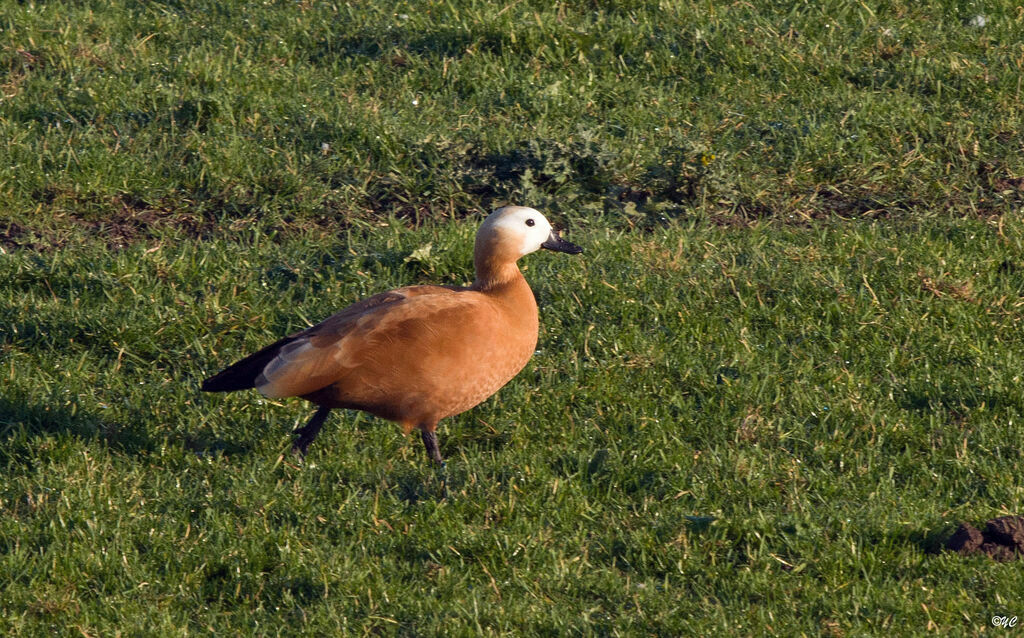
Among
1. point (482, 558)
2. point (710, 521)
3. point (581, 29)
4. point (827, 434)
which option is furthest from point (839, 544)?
point (581, 29)

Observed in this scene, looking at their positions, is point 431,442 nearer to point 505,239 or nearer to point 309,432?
point 309,432

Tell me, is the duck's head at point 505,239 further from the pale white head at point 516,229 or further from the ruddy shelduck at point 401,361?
the ruddy shelduck at point 401,361

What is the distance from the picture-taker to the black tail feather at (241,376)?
5.40m

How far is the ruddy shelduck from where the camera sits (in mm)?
5355

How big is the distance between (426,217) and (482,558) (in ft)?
10.3

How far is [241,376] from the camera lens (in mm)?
5410

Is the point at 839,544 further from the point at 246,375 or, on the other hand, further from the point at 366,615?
the point at 246,375

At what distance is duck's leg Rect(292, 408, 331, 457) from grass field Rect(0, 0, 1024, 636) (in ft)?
0.29

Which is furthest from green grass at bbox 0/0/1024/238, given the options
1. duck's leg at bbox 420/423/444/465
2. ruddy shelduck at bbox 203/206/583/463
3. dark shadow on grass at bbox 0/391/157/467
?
duck's leg at bbox 420/423/444/465

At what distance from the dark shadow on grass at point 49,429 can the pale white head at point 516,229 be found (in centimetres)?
174

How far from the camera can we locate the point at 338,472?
5.46 meters

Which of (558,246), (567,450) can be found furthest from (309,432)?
(558,246)

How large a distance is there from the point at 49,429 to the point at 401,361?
1661 mm

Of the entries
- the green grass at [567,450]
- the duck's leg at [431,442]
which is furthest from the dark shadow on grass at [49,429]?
the duck's leg at [431,442]
